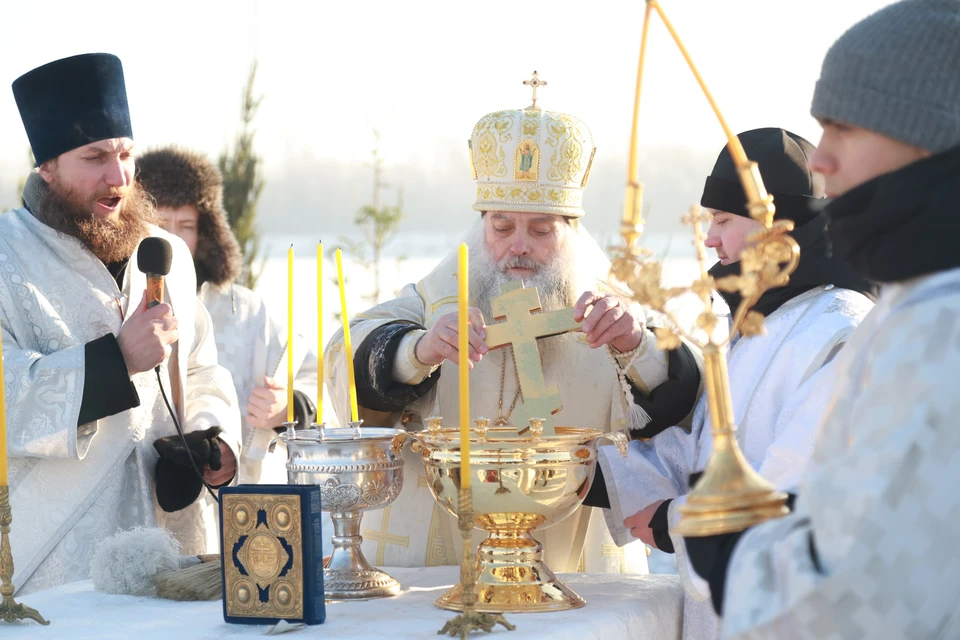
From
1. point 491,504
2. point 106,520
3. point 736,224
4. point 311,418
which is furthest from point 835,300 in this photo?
point 311,418

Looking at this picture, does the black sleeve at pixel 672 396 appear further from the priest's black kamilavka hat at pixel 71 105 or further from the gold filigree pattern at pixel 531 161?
the priest's black kamilavka hat at pixel 71 105

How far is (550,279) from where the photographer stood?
3725 mm

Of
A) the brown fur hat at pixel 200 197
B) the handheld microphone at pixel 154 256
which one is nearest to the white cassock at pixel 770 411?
the handheld microphone at pixel 154 256

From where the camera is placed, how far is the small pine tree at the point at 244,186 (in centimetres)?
962

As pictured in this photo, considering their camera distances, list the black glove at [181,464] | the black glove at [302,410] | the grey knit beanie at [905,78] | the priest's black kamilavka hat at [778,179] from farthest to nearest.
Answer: the black glove at [302,410] < the black glove at [181,464] < the priest's black kamilavka hat at [778,179] < the grey knit beanie at [905,78]

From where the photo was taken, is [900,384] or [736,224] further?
[736,224]

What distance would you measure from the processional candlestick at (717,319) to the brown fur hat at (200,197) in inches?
162

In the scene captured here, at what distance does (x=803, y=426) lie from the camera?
271 centimetres

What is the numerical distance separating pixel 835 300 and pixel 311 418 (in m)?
3.02

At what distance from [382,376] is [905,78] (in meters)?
2.04

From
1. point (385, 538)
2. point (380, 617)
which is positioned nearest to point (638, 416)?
point (385, 538)

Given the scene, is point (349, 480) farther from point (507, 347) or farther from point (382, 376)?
point (507, 347)

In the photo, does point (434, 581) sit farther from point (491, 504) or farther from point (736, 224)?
point (736, 224)

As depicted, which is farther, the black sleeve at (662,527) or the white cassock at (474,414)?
the white cassock at (474,414)
